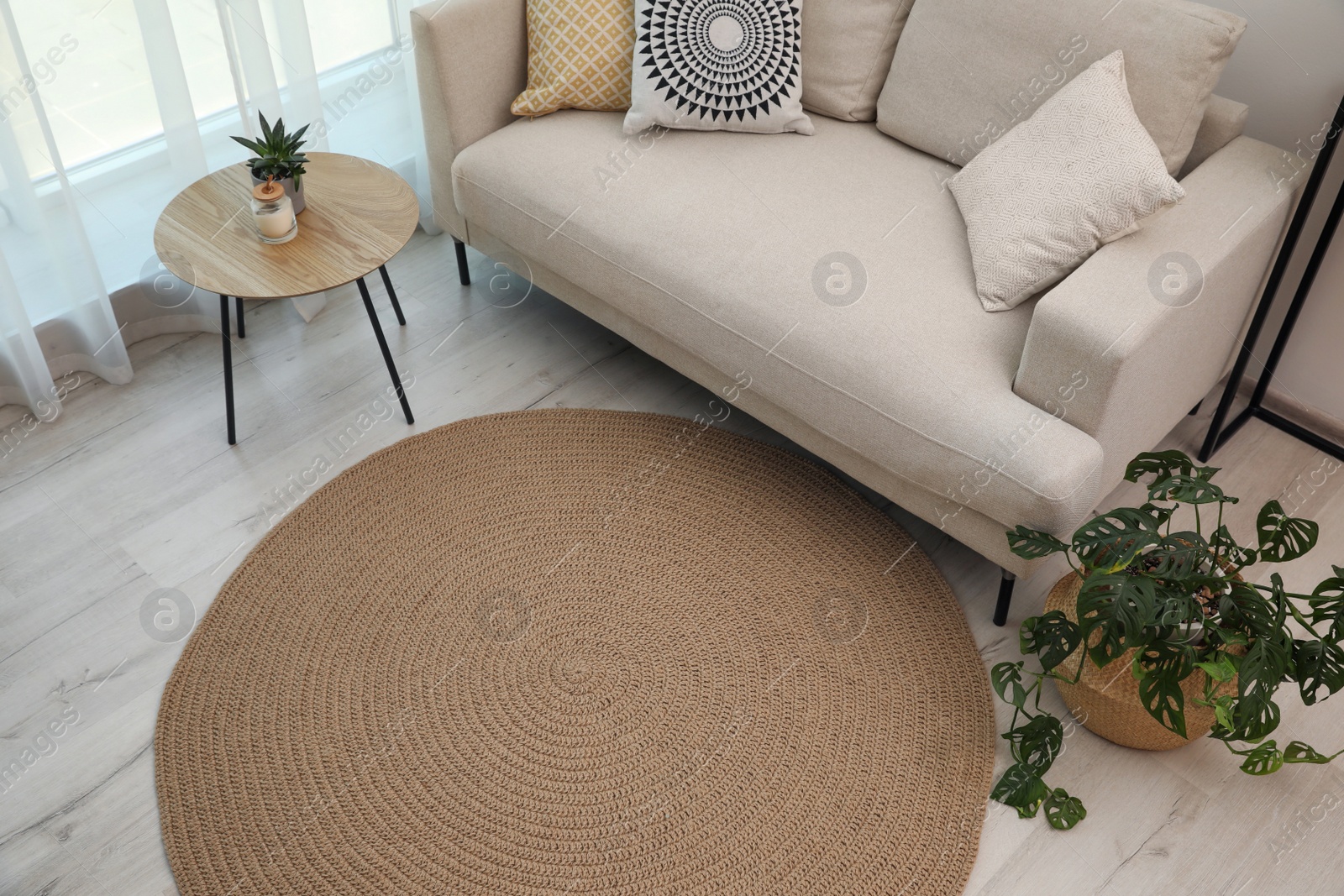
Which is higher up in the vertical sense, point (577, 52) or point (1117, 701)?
point (577, 52)

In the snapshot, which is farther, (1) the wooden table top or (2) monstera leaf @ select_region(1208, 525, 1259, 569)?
(1) the wooden table top

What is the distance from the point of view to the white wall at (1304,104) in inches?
78.5

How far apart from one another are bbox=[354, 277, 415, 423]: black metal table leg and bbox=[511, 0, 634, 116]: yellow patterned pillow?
55 centimetres

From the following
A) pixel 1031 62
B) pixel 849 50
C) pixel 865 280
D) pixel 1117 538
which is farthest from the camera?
pixel 849 50

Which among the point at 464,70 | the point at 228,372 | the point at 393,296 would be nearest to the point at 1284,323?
the point at 464,70

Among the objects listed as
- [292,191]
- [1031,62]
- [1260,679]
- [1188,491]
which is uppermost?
[1031,62]

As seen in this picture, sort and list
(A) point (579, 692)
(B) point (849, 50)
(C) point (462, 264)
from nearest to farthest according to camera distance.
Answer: (A) point (579, 692) < (B) point (849, 50) < (C) point (462, 264)

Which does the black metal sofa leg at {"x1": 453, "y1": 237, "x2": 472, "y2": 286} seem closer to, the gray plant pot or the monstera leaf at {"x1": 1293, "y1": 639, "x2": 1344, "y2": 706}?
the gray plant pot

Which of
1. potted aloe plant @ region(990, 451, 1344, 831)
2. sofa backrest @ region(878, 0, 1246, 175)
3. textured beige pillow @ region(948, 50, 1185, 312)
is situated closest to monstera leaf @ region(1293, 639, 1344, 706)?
potted aloe plant @ region(990, 451, 1344, 831)

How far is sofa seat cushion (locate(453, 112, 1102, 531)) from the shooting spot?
1740 millimetres

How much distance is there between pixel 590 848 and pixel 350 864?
353 mm

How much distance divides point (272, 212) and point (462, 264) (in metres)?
0.64

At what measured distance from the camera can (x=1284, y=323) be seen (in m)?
2.16

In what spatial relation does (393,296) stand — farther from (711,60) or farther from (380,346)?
(711,60)
